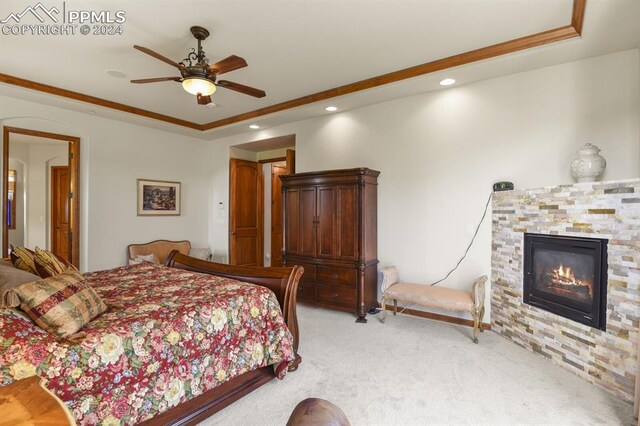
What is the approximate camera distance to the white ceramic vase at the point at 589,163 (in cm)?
268

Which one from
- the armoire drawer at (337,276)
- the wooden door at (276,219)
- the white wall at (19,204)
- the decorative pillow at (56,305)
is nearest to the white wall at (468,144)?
the armoire drawer at (337,276)

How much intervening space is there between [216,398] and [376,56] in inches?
131

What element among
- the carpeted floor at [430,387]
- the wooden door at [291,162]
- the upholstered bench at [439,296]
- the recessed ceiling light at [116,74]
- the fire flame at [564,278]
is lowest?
the carpeted floor at [430,387]

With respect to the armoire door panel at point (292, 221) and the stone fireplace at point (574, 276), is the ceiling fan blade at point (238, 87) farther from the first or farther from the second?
the stone fireplace at point (574, 276)

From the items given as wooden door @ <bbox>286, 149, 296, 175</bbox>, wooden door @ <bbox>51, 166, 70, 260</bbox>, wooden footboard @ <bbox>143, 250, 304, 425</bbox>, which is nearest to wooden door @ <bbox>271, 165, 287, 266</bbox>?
wooden door @ <bbox>286, 149, 296, 175</bbox>

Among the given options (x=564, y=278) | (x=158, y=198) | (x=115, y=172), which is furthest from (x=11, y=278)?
(x=564, y=278)

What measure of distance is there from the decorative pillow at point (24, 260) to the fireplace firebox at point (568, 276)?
13.6 ft

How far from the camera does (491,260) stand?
3482mm

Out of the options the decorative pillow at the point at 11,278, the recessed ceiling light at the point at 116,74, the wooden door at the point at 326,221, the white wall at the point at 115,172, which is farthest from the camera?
the white wall at the point at 115,172

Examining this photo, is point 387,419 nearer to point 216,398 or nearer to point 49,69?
point 216,398

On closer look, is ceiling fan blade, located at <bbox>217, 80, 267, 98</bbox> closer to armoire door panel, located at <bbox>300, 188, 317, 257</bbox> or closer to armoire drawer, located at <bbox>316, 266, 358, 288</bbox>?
armoire door panel, located at <bbox>300, 188, 317, 257</bbox>

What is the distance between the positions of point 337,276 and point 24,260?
3008 millimetres

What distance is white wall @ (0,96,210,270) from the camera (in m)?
4.43

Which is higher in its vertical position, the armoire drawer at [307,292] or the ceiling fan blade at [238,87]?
the ceiling fan blade at [238,87]
